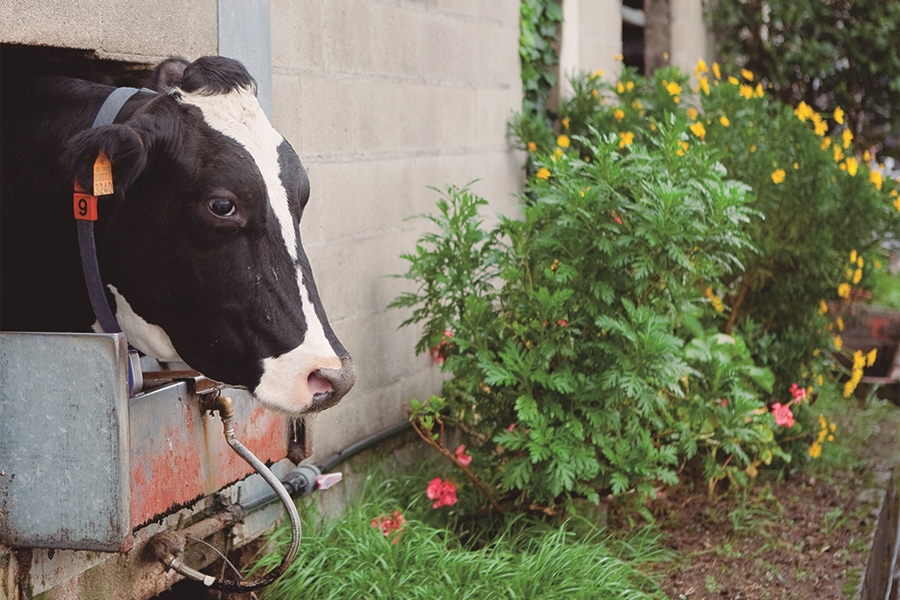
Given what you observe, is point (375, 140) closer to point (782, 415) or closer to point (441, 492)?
point (441, 492)

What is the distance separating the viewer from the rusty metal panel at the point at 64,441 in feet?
7.09

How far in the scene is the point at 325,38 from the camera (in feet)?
12.0

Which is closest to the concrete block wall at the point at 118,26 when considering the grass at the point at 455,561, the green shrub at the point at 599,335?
the green shrub at the point at 599,335

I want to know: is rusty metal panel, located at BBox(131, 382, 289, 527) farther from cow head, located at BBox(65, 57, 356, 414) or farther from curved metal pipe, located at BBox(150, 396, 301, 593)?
cow head, located at BBox(65, 57, 356, 414)

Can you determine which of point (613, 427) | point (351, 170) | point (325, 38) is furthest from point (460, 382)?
point (325, 38)

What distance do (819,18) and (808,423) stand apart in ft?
16.0

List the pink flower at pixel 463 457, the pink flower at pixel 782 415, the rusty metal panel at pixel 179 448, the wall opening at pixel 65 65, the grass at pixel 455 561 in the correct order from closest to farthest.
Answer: the rusty metal panel at pixel 179 448
the wall opening at pixel 65 65
the grass at pixel 455 561
the pink flower at pixel 463 457
the pink flower at pixel 782 415

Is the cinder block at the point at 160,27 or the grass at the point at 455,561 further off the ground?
the cinder block at the point at 160,27

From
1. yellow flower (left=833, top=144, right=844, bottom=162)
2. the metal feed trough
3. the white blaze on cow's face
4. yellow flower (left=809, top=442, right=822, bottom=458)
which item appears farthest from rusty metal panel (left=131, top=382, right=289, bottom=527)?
yellow flower (left=833, top=144, right=844, bottom=162)

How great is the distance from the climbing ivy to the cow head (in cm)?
341

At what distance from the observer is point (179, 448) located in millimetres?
2426

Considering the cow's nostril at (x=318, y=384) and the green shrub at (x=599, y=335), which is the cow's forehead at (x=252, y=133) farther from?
the green shrub at (x=599, y=335)

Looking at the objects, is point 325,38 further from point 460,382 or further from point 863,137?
point 863,137

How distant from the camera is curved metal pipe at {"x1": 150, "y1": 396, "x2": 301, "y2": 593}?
2385 millimetres
